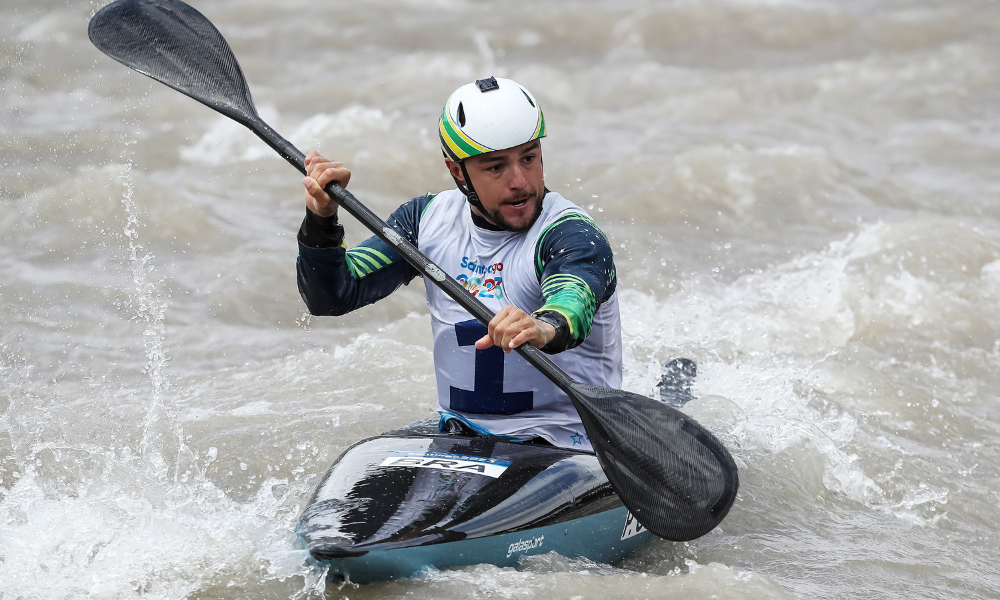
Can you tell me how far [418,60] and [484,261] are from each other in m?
9.39

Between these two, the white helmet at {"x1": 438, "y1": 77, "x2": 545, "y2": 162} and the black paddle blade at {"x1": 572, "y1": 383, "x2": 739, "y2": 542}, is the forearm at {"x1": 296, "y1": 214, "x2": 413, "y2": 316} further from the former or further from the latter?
the black paddle blade at {"x1": 572, "y1": 383, "x2": 739, "y2": 542}

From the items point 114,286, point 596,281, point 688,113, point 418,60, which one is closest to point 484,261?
point 596,281

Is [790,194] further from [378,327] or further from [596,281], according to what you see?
[596,281]

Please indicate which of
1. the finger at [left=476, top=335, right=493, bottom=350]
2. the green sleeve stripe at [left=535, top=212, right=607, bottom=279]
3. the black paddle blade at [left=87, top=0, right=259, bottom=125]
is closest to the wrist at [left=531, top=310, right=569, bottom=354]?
the finger at [left=476, top=335, right=493, bottom=350]

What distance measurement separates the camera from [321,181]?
127 inches

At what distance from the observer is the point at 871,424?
4.97 m

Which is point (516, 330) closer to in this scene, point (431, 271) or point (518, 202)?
point (431, 271)

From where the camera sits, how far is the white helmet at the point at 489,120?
323cm

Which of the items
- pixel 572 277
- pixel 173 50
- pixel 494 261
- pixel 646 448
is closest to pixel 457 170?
pixel 494 261

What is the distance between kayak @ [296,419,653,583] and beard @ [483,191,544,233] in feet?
2.24

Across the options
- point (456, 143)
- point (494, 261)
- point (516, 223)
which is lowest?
point (494, 261)

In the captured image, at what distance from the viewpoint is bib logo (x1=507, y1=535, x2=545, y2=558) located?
3.07 m

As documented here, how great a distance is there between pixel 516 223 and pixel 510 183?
13 cm

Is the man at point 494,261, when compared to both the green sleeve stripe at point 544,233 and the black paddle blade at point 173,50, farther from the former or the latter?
the black paddle blade at point 173,50
